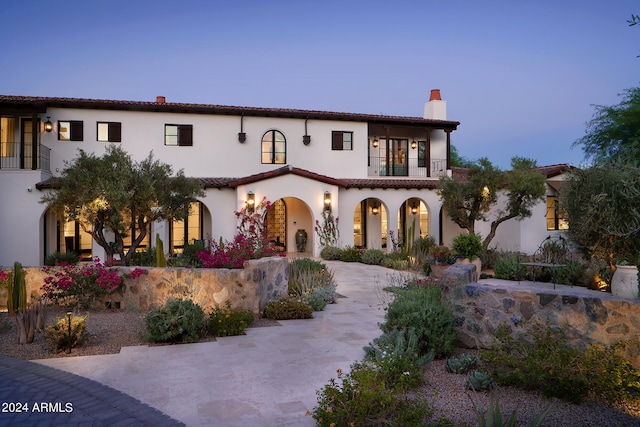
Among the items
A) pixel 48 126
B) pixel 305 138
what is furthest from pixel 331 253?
pixel 48 126

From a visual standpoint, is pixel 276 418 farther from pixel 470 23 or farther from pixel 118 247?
pixel 470 23

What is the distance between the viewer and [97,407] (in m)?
4.61

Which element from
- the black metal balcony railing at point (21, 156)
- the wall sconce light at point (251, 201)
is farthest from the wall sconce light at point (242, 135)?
the black metal balcony railing at point (21, 156)

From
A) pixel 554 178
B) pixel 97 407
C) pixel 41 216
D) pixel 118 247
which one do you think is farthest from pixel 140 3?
pixel 554 178

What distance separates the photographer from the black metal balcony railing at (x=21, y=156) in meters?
17.8

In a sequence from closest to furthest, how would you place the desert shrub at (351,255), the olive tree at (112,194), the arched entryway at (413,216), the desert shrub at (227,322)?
the desert shrub at (227,322) < the olive tree at (112,194) < the desert shrub at (351,255) < the arched entryway at (413,216)

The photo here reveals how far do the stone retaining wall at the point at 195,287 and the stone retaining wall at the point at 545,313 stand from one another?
383 centimetres

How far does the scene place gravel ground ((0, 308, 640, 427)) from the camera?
164 inches

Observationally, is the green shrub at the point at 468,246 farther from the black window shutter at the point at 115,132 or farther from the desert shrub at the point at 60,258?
the black window shutter at the point at 115,132

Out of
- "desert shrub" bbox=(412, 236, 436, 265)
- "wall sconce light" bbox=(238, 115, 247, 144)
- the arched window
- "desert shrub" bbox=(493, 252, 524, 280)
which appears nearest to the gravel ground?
"desert shrub" bbox=(493, 252, 524, 280)

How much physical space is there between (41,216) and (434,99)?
752 inches

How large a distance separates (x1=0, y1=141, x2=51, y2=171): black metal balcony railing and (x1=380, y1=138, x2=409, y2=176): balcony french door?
14.8 m

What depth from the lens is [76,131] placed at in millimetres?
18594

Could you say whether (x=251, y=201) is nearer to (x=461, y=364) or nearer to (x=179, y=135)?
(x=179, y=135)
